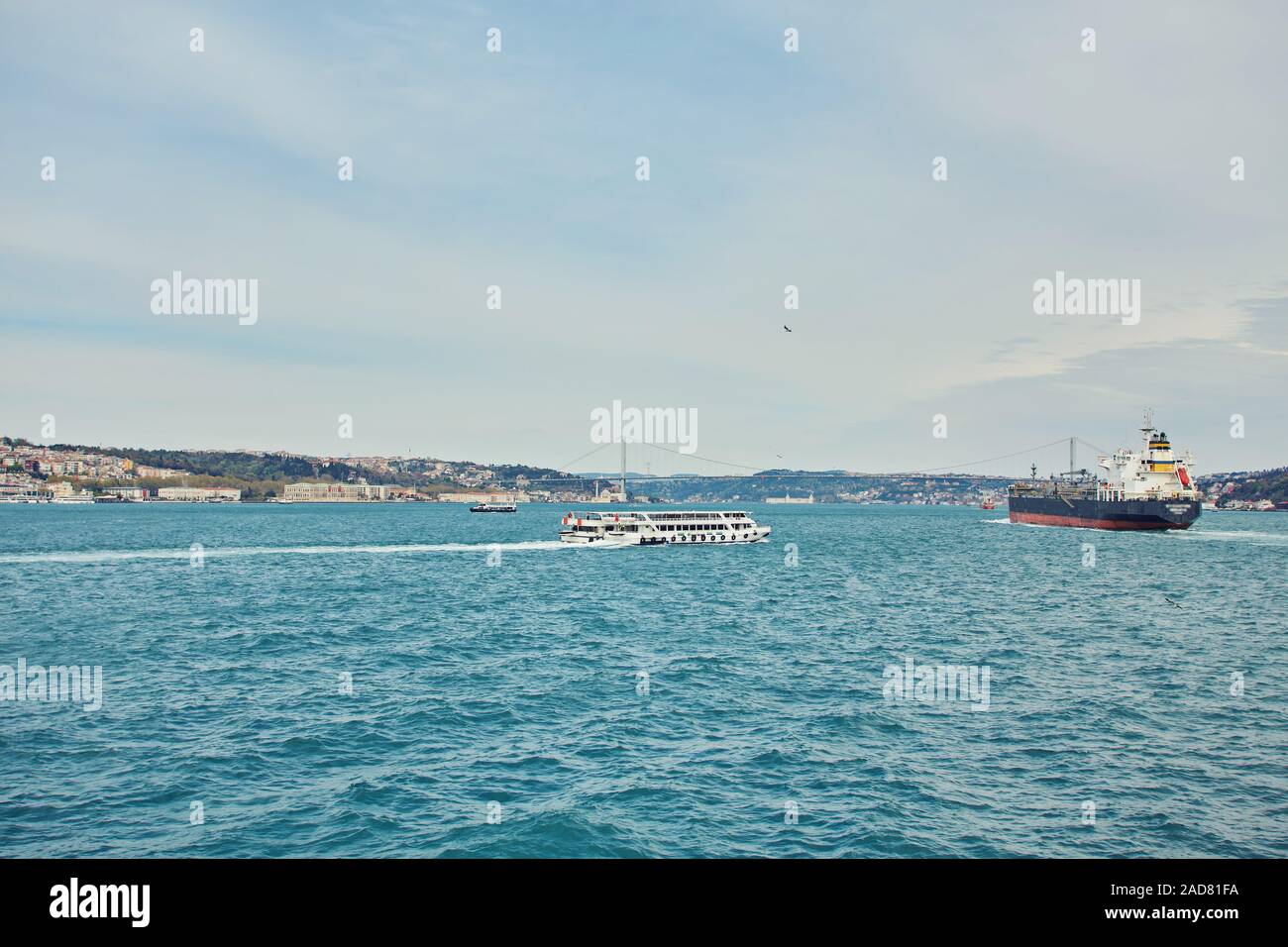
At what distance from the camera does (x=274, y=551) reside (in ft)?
295

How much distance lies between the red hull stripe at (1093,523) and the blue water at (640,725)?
207 ft

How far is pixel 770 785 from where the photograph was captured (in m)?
19.8

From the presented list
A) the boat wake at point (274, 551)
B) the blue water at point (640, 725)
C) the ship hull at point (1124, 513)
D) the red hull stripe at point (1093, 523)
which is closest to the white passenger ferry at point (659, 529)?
the boat wake at point (274, 551)

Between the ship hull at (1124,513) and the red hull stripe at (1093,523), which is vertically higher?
the ship hull at (1124,513)

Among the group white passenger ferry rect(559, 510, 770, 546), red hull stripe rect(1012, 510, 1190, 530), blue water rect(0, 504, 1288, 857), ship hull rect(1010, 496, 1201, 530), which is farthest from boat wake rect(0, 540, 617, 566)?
red hull stripe rect(1012, 510, 1190, 530)

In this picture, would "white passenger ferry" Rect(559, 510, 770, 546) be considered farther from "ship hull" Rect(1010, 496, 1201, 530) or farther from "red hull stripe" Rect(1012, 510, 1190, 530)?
"red hull stripe" Rect(1012, 510, 1190, 530)

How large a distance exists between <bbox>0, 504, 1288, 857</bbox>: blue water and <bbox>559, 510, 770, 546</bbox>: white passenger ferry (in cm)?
4474

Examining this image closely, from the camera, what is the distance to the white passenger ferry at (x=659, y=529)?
335ft

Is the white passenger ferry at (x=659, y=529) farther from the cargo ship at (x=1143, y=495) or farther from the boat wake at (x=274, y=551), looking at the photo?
the cargo ship at (x=1143, y=495)
